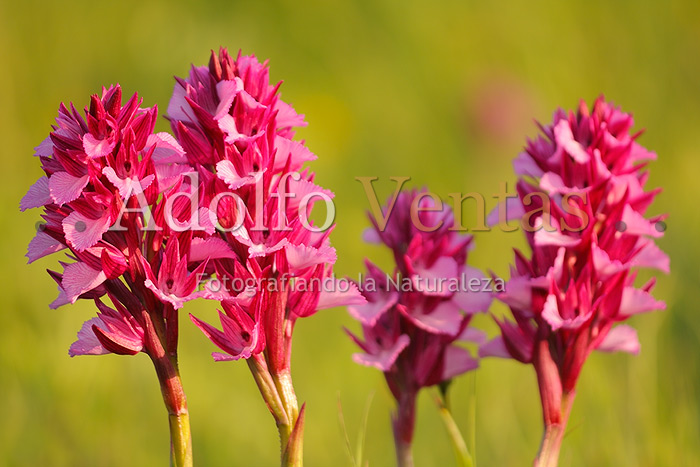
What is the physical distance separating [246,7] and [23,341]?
3724 mm

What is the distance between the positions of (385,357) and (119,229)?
2.25 ft

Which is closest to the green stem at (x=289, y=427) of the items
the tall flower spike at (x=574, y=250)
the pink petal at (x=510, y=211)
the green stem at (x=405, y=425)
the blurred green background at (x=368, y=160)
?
the green stem at (x=405, y=425)

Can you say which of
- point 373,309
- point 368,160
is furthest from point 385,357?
point 368,160

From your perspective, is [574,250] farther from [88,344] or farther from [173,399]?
[88,344]

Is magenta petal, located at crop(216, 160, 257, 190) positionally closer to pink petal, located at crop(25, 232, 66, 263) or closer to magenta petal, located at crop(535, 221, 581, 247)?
pink petal, located at crop(25, 232, 66, 263)

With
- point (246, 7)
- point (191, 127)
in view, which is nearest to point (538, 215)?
point (191, 127)

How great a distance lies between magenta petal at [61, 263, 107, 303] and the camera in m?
1.45

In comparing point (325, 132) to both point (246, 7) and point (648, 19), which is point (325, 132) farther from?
point (648, 19)

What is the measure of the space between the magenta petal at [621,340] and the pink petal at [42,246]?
4.10 ft

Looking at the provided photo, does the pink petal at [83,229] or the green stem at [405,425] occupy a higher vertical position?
the pink petal at [83,229]

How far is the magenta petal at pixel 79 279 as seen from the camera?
57.2 inches

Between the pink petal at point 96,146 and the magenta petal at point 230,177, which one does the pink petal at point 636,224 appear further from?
the pink petal at point 96,146

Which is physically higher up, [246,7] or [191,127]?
[246,7]

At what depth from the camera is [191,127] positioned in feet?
5.19
